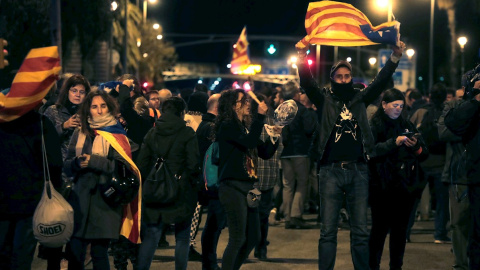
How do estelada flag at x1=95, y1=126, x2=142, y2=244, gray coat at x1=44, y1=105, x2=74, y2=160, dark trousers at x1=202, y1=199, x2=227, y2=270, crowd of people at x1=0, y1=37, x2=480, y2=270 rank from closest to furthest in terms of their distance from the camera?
1. crowd of people at x1=0, y1=37, x2=480, y2=270
2. estelada flag at x1=95, y1=126, x2=142, y2=244
3. gray coat at x1=44, y1=105, x2=74, y2=160
4. dark trousers at x1=202, y1=199, x2=227, y2=270

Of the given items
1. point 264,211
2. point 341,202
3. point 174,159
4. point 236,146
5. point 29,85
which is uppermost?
point 29,85

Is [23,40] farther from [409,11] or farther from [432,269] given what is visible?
[409,11]

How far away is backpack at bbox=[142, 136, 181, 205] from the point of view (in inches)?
334

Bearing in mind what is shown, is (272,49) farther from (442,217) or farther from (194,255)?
(194,255)

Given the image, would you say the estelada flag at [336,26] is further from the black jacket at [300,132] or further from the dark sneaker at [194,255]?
the black jacket at [300,132]

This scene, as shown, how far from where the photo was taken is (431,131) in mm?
12703

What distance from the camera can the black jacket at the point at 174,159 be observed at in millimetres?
8555

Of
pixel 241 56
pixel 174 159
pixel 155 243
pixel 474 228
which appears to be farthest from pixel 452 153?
pixel 241 56

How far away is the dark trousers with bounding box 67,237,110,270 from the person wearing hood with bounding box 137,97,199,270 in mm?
635

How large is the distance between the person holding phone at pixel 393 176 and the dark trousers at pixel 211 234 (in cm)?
164

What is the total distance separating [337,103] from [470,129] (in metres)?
1.25

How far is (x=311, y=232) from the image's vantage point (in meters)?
13.6

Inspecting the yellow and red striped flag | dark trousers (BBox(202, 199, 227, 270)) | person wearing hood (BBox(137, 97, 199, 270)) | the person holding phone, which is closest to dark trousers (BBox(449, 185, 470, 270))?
the person holding phone

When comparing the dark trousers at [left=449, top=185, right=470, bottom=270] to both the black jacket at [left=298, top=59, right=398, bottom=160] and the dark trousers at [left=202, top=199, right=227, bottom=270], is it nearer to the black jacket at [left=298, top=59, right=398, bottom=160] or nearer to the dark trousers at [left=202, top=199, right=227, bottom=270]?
the black jacket at [left=298, top=59, right=398, bottom=160]
